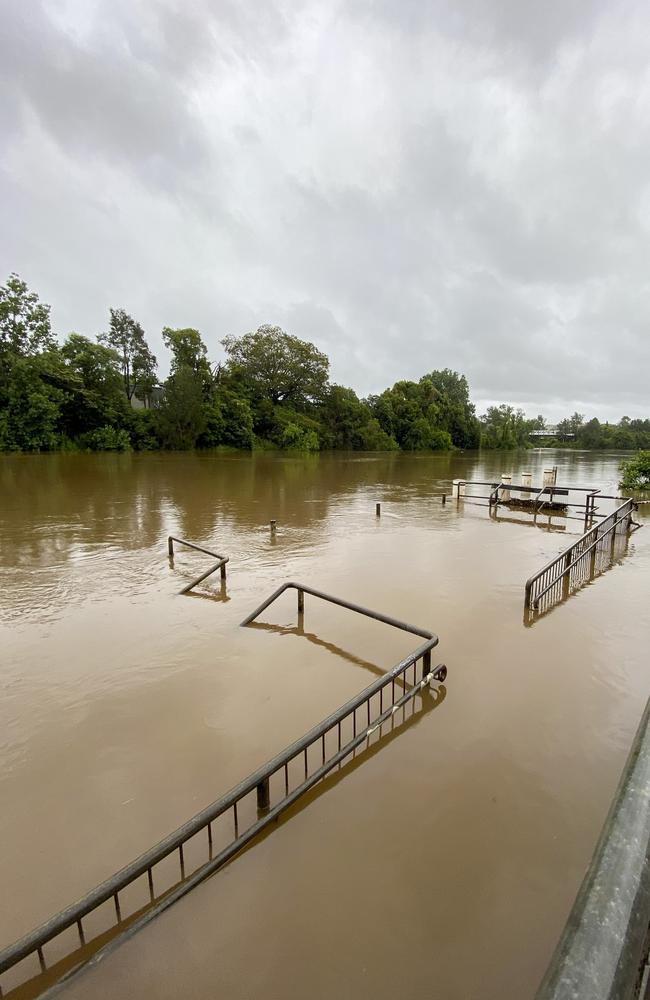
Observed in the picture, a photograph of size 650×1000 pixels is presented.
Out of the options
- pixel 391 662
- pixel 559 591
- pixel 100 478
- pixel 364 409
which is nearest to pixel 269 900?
pixel 391 662

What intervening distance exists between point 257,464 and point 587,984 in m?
33.1

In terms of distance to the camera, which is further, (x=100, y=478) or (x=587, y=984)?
(x=100, y=478)

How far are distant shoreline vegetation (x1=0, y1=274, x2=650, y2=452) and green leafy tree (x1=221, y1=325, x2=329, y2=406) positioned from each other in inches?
4.3

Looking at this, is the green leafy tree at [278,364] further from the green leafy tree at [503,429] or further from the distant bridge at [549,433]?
the distant bridge at [549,433]

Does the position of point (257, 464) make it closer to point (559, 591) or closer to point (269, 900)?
point (559, 591)

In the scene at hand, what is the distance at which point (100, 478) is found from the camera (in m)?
22.6

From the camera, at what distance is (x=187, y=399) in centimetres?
4200

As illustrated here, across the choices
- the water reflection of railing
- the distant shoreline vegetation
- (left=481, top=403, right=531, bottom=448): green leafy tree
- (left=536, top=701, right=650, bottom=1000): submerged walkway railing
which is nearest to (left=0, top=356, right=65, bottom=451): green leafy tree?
the distant shoreline vegetation

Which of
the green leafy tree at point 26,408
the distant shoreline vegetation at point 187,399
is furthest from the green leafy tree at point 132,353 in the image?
the green leafy tree at point 26,408

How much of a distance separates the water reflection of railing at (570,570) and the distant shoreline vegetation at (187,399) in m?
35.7

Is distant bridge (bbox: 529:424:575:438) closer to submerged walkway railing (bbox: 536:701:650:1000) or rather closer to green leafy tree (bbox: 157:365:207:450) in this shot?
green leafy tree (bbox: 157:365:207:450)

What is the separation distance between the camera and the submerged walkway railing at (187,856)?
2459 mm

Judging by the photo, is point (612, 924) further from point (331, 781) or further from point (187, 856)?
point (331, 781)

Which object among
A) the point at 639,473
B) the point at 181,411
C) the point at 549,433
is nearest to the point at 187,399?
the point at 181,411
